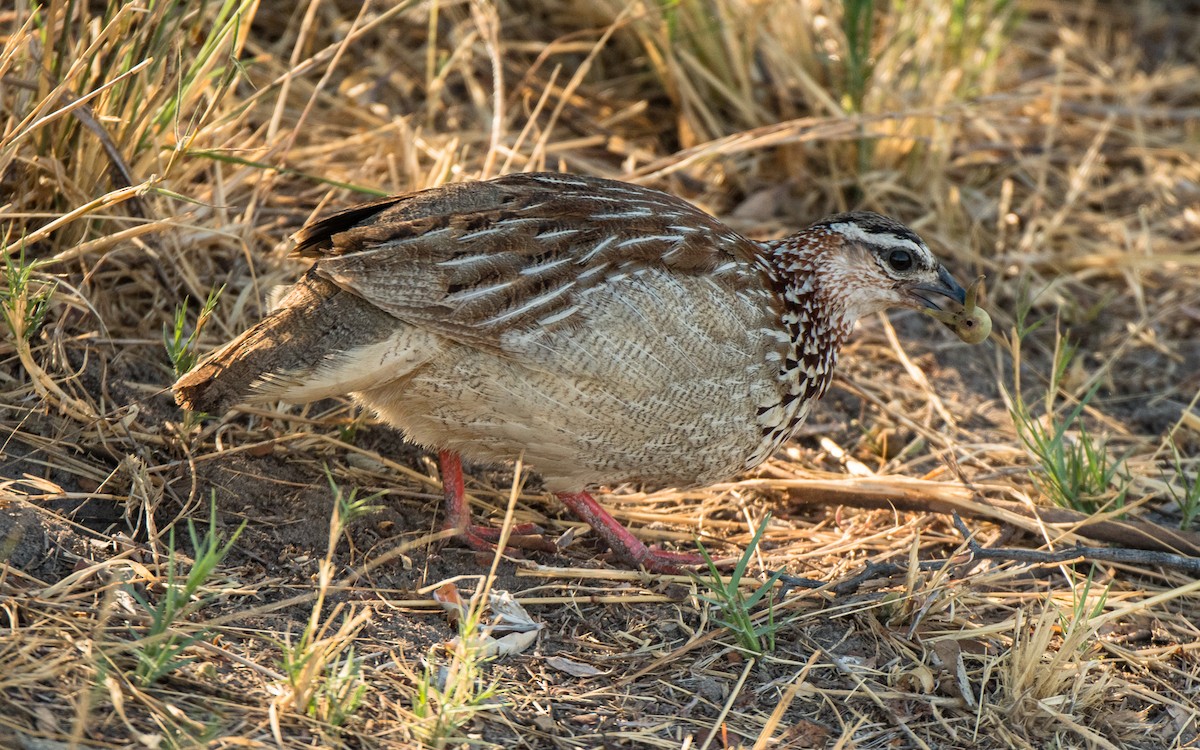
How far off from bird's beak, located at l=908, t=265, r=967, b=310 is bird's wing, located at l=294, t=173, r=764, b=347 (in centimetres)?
67

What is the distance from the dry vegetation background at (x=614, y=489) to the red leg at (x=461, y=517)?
0.27 ft

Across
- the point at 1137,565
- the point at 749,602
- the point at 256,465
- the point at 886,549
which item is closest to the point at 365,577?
the point at 256,465

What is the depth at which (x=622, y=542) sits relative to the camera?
13.7 feet

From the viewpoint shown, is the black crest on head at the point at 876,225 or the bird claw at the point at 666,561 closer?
the bird claw at the point at 666,561

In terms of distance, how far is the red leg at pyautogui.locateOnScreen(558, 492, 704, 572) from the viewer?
162 inches

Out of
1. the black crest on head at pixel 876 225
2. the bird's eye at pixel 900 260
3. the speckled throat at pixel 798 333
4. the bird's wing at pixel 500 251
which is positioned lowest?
the speckled throat at pixel 798 333

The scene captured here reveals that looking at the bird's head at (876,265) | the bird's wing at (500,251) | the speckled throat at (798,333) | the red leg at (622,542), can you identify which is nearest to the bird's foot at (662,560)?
the red leg at (622,542)

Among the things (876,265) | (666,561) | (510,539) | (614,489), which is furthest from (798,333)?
(510,539)

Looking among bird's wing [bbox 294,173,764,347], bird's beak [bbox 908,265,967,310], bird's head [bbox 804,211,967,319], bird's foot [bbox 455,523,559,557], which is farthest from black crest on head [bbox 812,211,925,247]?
bird's foot [bbox 455,523,559,557]

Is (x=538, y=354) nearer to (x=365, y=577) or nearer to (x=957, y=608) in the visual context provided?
(x=365, y=577)

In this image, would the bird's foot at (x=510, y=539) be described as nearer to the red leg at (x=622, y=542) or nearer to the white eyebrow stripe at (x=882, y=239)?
the red leg at (x=622, y=542)

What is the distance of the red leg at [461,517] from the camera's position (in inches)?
162

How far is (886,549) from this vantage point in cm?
432

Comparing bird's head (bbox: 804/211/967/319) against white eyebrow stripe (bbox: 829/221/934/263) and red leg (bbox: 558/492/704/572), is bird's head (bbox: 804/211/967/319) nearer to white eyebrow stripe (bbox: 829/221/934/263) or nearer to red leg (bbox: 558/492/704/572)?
white eyebrow stripe (bbox: 829/221/934/263)
